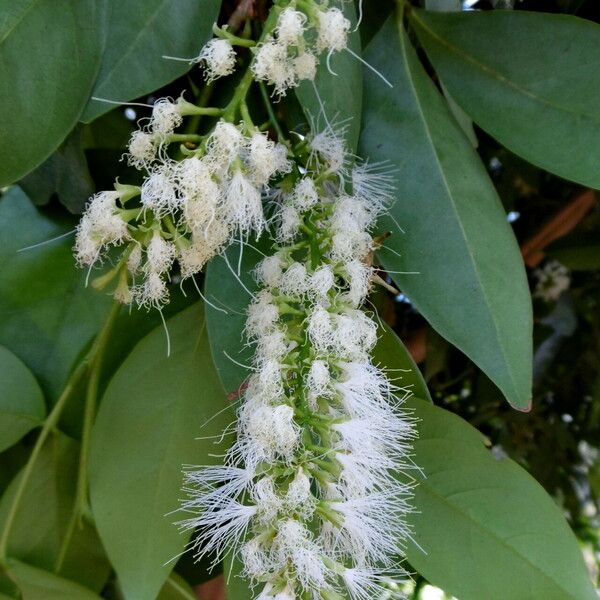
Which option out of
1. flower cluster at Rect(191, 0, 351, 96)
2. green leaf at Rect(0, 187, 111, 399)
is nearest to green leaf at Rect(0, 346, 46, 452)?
green leaf at Rect(0, 187, 111, 399)

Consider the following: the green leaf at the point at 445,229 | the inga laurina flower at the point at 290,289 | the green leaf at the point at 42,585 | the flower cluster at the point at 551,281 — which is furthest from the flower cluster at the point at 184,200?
the flower cluster at the point at 551,281

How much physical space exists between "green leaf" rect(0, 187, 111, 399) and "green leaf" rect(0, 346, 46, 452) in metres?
0.02

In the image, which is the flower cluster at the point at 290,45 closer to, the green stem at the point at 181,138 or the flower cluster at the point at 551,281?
the green stem at the point at 181,138

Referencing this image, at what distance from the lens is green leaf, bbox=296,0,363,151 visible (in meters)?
0.43

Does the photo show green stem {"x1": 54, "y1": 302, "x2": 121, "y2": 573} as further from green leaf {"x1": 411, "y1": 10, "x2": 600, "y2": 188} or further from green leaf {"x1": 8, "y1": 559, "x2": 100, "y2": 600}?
green leaf {"x1": 411, "y1": 10, "x2": 600, "y2": 188}

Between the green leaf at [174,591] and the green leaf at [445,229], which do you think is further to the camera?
the green leaf at [174,591]

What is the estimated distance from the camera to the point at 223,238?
38cm

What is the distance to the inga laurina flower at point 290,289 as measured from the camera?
0.37m

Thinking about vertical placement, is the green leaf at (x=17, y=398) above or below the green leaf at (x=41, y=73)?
below

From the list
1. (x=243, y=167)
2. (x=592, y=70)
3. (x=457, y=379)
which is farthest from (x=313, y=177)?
(x=457, y=379)

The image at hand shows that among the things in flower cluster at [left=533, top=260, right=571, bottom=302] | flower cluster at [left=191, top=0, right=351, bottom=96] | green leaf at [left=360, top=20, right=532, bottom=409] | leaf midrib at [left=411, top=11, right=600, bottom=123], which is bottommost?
flower cluster at [left=533, top=260, right=571, bottom=302]

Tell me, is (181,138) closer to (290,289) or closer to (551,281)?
(290,289)

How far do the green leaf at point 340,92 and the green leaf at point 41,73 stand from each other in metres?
0.11

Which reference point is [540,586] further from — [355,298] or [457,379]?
[457,379]
